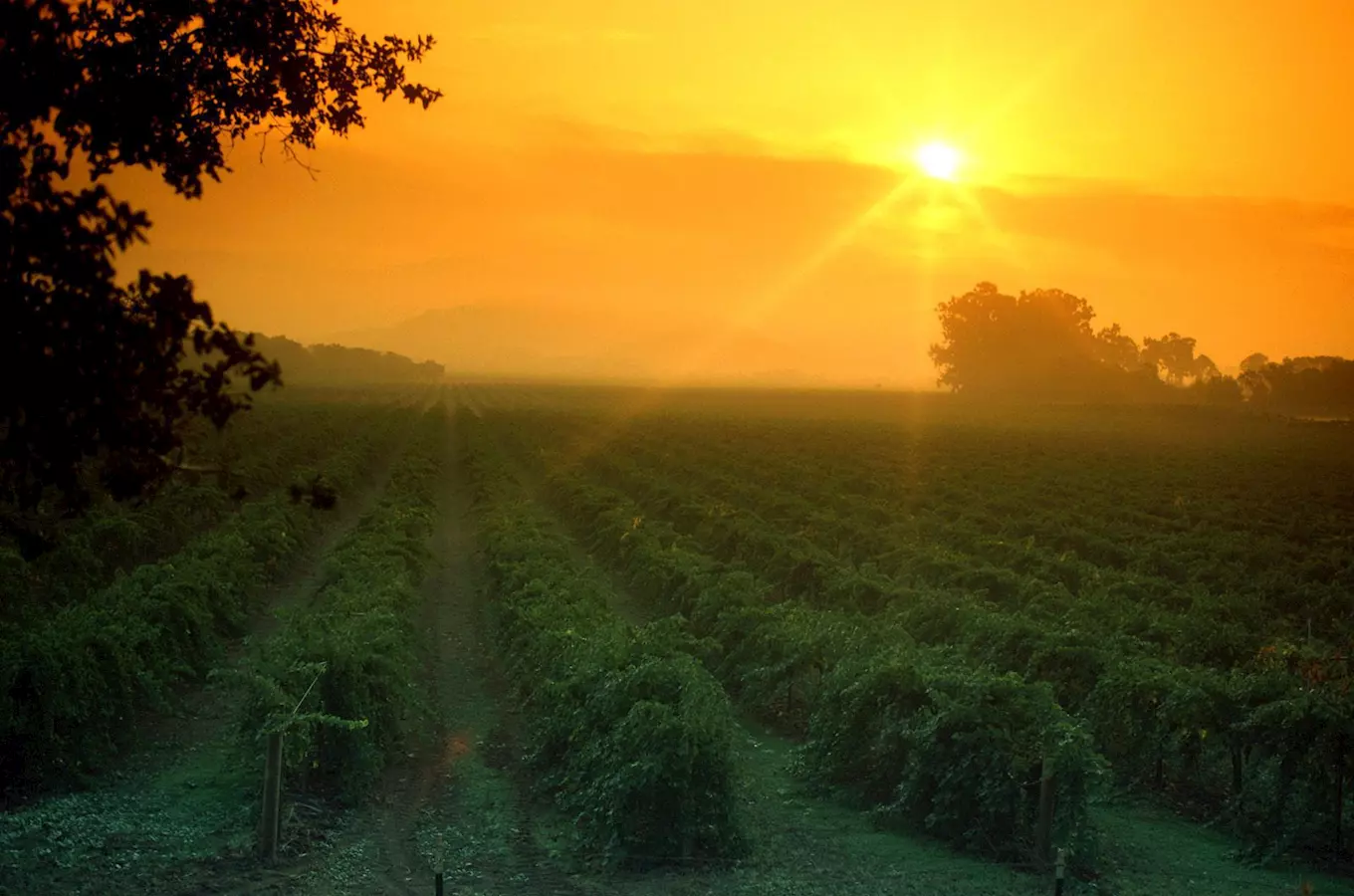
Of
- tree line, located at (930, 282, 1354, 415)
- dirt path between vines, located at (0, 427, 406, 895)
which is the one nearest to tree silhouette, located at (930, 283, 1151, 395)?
tree line, located at (930, 282, 1354, 415)

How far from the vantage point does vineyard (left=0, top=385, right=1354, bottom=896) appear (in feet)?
28.9

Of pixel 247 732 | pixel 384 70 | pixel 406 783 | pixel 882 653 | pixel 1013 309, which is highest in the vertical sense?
pixel 1013 309

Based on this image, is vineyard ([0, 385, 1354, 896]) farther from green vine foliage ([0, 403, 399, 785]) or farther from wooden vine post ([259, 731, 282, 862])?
wooden vine post ([259, 731, 282, 862])

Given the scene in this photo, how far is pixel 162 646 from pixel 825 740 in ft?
27.3

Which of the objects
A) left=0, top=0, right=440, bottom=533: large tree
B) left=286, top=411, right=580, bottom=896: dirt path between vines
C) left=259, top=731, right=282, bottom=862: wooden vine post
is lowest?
left=286, top=411, right=580, bottom=896: dirt path between vines

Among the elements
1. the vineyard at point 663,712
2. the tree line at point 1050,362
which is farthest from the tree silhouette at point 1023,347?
the vineyard at point 663,712

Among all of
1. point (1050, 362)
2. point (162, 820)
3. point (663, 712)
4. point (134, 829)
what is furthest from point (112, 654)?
point (1050, 362)

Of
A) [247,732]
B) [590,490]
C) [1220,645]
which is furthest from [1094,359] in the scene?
[247,732]

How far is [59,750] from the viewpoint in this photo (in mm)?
10023

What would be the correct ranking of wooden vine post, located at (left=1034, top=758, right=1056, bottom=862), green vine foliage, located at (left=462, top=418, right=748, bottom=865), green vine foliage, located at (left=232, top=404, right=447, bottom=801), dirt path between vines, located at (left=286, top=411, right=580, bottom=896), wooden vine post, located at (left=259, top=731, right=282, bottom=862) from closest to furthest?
dirt path between vines, located at (left=286, top=411, right=580, bottom=896), wooden vine post, located at (left=259, top=731, right=282, bottom=862), wooden vine post, located at (left=1034, top=758, right=1056, bottom=862), green vine foliage, located at (left=462, top=418, right=748, bottom=865), green vine foliage, located at (left=232, top=404, right=447, bottom=801)

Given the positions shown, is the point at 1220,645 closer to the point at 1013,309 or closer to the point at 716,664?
the point at 716,664

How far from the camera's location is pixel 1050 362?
124m

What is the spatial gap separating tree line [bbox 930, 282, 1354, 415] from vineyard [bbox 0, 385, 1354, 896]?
336ft

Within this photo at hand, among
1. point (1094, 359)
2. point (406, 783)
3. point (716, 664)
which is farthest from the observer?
point (1094, 359)
